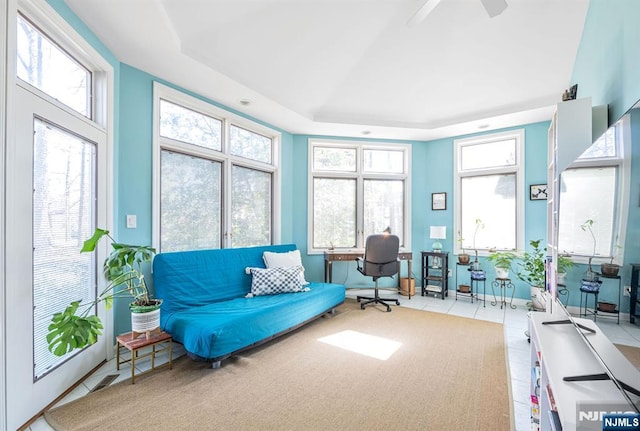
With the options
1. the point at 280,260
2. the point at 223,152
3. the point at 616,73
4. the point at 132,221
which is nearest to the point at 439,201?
the point at 280,260

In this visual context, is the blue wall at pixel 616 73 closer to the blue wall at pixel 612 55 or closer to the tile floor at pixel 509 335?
the blue wall at pixel 612 55

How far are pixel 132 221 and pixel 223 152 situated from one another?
4.57 ft

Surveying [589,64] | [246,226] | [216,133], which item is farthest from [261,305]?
[589,64]

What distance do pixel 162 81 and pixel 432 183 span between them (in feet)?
14.0

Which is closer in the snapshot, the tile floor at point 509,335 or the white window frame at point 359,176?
the tile floor at point 509,335

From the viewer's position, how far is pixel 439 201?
16.3 feet

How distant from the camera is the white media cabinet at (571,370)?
0.90 meters

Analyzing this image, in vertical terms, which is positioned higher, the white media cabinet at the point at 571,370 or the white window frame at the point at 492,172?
the white window frame at the point at 492,172

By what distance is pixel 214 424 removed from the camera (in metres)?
1.70

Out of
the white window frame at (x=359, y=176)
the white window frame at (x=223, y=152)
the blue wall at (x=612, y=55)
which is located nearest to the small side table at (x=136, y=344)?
the white window frame at (x=223, y=152)

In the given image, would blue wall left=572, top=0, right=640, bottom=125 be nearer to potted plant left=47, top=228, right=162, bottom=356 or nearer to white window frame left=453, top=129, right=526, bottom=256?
white window frame left=453, top=129, right=526, bottom=256

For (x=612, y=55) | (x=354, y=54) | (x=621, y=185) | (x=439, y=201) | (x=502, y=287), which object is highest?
(x=354, y=54)

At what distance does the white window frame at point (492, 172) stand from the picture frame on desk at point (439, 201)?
176 millimetres

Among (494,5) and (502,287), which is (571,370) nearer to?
(494,5)
